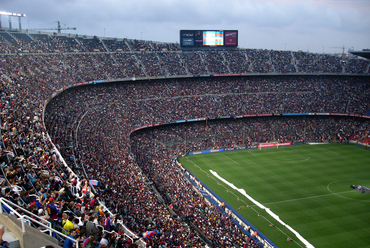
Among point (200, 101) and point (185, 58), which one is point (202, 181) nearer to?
point (200, 101)

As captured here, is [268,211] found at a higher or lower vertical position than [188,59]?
lower

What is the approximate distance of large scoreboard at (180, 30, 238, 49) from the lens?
65.0 meters

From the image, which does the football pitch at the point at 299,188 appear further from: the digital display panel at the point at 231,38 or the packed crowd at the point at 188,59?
the digital display panel at the point at 231,38

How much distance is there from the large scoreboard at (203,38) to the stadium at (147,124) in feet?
2.79

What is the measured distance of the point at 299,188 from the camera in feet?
114

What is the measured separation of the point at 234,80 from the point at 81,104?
110 feet

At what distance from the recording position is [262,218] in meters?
28.0

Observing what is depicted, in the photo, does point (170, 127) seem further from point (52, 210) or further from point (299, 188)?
point (52, 210)

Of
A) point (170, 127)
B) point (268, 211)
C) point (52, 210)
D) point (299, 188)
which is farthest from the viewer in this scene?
point (170, 127)

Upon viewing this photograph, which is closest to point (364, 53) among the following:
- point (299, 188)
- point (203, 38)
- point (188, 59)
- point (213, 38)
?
point (213, 38)

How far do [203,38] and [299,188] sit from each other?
133 ft

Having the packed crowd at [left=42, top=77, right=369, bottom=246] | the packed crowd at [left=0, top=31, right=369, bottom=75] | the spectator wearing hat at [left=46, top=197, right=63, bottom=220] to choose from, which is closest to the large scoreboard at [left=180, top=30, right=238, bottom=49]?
the packed crowd at [left=0, top=31, right=369, bottom=75]

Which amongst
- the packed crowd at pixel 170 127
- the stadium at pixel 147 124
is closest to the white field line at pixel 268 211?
the stadium at pixel 147 124

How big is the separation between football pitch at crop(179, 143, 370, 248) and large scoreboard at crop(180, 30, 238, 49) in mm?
26671
